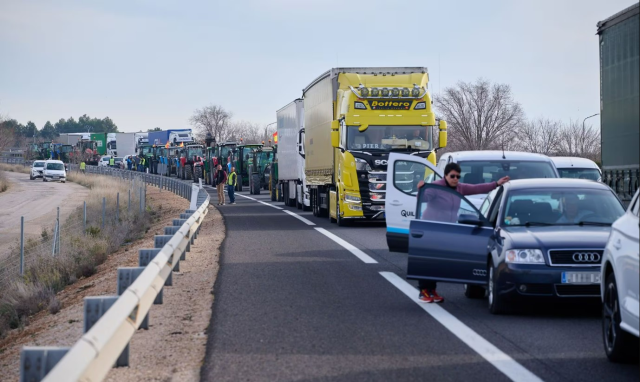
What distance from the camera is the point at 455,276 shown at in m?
10.6

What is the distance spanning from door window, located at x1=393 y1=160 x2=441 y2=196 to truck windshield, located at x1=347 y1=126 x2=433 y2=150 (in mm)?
7228

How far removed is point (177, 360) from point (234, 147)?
5300cm

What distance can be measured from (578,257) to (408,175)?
6751 mm

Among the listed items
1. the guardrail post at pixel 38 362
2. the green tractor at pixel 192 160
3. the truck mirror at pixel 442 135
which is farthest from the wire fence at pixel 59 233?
the green tractor at pixel 192 160

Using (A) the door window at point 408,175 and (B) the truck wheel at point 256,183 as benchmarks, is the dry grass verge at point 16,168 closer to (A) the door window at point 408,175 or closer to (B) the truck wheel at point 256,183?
(B) the truck wheel at point 256,183

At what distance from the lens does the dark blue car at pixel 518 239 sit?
9648mm

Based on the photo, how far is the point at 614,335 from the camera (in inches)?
290

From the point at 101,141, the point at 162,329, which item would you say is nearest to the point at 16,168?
the point at 101,141

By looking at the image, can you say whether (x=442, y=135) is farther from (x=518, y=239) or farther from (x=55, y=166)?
(x=55, y=166)

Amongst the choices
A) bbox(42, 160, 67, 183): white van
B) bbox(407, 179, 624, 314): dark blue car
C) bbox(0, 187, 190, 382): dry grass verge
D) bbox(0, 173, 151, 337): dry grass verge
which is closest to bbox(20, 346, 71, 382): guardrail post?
bbox(0, 187, 190, 382): dry grass verge

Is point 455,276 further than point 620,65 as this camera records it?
No

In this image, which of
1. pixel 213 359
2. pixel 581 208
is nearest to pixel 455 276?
pixel 581 208

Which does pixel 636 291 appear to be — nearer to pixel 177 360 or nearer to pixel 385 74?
pixel 177 360

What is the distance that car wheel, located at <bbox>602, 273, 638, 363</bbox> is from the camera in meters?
7.27
